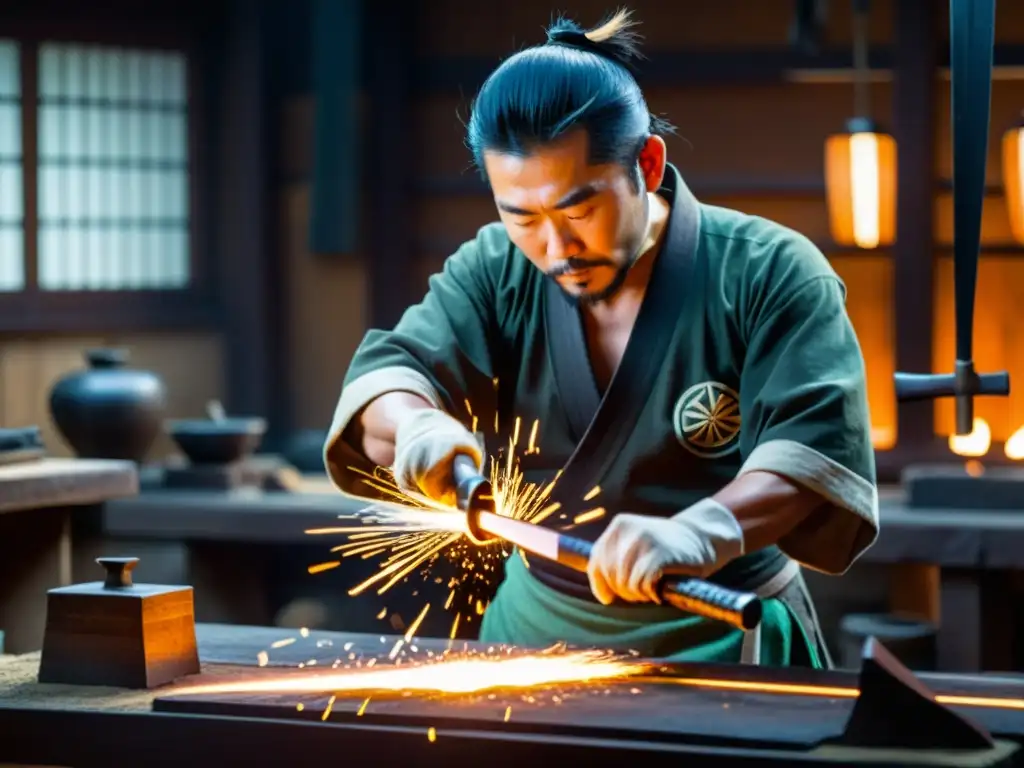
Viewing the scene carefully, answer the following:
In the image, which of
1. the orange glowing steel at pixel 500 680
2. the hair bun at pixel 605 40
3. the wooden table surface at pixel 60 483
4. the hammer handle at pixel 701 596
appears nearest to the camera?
the hammer handle at pixel 701 596

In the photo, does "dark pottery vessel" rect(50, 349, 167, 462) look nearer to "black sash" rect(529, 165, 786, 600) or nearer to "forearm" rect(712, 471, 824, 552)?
"black sash" rect(529, 165, 786, 600)

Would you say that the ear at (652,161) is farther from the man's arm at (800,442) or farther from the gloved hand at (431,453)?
the gloved hand at (431,453)

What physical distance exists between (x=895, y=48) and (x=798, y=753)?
635 centimetres

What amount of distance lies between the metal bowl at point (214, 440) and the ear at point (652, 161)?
3.69 metres

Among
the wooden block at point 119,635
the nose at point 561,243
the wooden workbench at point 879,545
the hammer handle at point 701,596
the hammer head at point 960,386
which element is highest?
the nose at point 561,243

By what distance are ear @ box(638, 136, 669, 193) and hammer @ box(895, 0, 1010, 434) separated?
51 centimetres

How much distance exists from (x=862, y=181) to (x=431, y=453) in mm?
4117

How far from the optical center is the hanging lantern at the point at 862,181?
6.44 metres

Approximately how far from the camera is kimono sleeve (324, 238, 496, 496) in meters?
3.10

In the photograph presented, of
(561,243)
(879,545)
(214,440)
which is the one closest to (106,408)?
(214,440)

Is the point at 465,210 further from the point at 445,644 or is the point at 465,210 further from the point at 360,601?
the point at 445,644

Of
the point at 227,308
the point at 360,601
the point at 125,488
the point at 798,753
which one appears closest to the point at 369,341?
the point at 798,753

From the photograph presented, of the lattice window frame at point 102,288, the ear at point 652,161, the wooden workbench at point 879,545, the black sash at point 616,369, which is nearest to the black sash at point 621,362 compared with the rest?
the black sash at point 616,369

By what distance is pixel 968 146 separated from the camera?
267 cm
